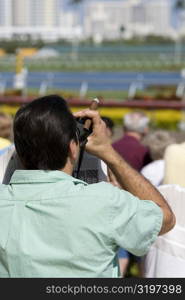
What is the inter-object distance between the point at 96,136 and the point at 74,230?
0.92ft

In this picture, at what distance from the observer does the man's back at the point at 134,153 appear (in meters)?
4.61

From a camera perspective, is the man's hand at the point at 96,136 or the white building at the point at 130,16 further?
the white building at the point at 130,16

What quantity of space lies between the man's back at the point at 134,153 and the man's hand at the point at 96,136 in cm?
267

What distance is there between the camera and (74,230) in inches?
69.1

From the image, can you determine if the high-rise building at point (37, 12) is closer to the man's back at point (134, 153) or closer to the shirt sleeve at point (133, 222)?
the man's back at point (134, 153)

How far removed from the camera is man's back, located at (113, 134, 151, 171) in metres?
4.61

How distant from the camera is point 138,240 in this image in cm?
176

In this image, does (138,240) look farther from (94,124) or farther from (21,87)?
(21,87)

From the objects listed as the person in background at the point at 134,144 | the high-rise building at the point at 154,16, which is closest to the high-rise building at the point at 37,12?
the high-rise building at the point at 154,16

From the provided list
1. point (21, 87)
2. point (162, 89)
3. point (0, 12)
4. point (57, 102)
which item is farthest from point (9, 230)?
point (0, 12)

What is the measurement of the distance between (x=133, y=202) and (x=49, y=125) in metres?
0.29

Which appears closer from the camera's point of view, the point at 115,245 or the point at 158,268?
the point at 115,245

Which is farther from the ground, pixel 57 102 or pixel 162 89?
pixel 57 102

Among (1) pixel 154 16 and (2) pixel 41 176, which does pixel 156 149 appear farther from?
(1) pixel 154 16
